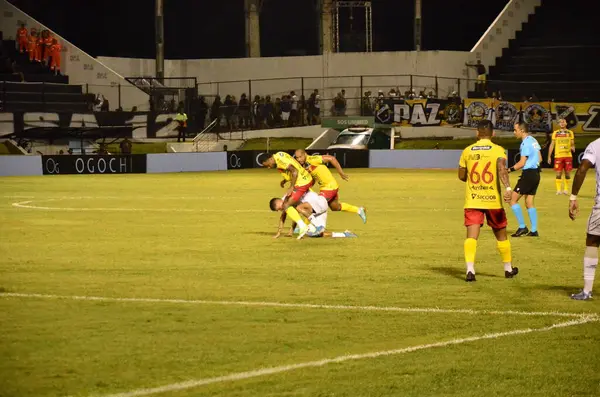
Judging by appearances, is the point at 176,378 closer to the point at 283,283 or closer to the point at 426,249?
the point at 283,283

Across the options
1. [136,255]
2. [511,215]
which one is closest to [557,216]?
[511,215]

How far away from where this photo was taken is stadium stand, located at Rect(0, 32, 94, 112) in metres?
53.4

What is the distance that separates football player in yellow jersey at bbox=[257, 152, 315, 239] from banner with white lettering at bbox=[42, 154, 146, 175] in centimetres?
2676

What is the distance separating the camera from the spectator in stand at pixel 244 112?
58.6 metres

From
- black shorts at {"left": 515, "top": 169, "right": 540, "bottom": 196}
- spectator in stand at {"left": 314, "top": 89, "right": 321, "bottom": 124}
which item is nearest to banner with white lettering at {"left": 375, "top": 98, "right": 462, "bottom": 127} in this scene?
spectator in stand at {"left": 314, "top": 89, "right": 321, "bottom": 124}

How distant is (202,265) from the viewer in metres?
16.4

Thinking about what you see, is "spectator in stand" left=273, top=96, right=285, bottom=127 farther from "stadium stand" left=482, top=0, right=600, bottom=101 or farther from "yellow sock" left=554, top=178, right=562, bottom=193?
"yellow sock" left=554, top=178, right=562, bottom=193

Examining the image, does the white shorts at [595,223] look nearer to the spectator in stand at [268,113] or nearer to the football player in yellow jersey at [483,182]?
the football player in yellow jersey at [483,182]

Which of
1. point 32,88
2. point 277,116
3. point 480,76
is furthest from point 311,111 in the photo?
point 32,88

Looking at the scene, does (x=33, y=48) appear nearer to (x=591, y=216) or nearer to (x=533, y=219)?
(x=533, y=219)

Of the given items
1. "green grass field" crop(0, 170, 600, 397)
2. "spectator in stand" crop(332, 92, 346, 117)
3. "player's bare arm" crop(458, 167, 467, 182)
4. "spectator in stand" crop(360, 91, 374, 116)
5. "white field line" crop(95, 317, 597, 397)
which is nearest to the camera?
"white field line" crop(95, 317, 597, 397)

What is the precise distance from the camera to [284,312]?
1214 centimetres

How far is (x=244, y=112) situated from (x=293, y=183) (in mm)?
39278

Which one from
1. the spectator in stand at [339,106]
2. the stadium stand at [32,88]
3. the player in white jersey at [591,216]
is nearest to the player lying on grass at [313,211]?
the player in white jersey at [591,216]
